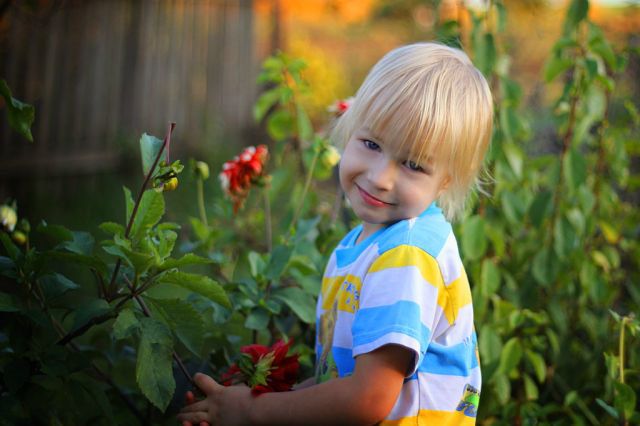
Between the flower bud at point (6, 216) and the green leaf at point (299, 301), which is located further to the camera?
the green leaf at point (299, 301)

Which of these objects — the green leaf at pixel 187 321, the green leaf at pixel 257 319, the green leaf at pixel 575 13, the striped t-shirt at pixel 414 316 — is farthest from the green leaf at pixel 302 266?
the green leaf at pixel 575 13

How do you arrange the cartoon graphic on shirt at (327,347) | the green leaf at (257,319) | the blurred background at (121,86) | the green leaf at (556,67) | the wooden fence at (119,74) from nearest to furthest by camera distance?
1. the cartoon graphic on shirt at (327,347)
2. the green leaf at (257,319)
3. the green leaf at (556,67)
4. the blurred background at (121,86)
5. the wooden fence at (119,74)

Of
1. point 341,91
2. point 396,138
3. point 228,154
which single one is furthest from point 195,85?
point 396,138

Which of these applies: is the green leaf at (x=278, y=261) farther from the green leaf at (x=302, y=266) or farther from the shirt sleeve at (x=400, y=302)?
the shirt sleeve at (x=400, y=302)

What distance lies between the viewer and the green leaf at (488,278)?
1643 millimetres

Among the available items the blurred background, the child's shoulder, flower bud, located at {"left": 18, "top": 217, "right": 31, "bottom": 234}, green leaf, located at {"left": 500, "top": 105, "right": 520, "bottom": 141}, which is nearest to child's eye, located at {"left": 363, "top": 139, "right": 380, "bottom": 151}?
the child's shoulder

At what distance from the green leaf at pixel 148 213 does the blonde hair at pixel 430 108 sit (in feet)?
1.33

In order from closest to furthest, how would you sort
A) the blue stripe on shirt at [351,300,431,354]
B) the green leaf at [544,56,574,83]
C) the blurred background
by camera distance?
the blue stripe on shirt at [351,300,431,354]
the green leaf at [544,56,574,83]
the blurred background

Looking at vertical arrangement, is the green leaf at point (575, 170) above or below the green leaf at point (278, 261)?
above

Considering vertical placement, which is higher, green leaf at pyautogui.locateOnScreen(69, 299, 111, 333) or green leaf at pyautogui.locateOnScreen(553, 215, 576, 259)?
green leaf at pyautogui.locateOnScreen(69, 299, 111, 333)

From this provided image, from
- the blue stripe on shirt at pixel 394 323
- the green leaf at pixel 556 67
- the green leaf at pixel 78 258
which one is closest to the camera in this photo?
the blue stripe on shirt at pixel 394 323

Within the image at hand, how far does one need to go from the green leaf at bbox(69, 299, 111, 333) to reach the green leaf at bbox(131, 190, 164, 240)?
0.14 metres

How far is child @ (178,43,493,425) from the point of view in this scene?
2.90ft

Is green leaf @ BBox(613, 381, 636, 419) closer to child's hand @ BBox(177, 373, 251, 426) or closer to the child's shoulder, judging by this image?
the child's shoulder
